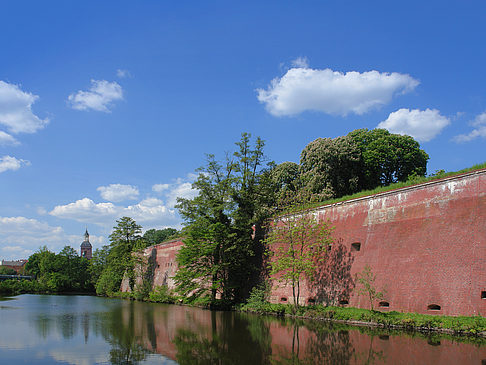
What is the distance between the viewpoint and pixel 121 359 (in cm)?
1030

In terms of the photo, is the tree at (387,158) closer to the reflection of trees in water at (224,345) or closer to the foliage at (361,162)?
the foliage at (361,162)

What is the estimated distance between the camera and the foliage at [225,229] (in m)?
→ 28.0

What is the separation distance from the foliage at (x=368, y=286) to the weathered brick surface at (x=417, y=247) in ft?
0.87

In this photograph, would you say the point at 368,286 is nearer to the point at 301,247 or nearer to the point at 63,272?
the point at 301,247

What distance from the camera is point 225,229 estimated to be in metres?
28.1

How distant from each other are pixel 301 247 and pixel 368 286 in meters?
5.17

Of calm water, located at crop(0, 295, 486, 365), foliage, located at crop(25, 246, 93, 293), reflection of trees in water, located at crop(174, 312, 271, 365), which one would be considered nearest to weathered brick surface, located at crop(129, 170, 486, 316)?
calm water, located at crop(0, 295, 486, 365)

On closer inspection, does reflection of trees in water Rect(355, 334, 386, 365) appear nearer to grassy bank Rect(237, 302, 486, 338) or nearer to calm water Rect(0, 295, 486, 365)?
calm water Rect(0, 295, 486, 365)

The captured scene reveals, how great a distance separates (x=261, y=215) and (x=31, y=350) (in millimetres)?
18409

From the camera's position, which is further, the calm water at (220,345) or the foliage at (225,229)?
the foliage at (225,229)

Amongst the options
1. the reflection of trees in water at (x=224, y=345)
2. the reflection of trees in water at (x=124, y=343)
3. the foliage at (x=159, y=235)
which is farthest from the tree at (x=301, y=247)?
the foliage at (x=159, y=235)

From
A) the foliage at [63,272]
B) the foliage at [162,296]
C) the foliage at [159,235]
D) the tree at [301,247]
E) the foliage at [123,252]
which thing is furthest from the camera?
the foliage at [159,235]

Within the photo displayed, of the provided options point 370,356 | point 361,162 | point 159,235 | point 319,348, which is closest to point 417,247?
point 319,348

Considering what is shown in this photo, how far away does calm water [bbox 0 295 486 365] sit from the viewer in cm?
1041
